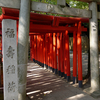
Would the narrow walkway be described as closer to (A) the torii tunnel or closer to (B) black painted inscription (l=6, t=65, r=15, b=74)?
(A) the torii tunnel

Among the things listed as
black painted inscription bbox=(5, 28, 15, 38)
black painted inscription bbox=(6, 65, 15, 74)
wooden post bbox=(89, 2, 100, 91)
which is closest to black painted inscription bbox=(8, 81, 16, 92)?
black painted inscription bbox=(6, 65, 15, 74)

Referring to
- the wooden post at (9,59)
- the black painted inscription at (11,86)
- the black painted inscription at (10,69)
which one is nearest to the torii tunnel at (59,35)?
the wooden post at (9,59)

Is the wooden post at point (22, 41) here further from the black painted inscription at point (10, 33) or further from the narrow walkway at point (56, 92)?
the narrow walkway at point (56, 92)

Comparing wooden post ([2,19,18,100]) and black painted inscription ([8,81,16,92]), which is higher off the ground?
wooden post ([2,19,18,100])

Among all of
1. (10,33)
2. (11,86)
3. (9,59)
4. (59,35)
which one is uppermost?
(59,35)

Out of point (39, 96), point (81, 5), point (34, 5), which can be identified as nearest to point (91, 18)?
point (34, 5)

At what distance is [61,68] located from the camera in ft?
20.7

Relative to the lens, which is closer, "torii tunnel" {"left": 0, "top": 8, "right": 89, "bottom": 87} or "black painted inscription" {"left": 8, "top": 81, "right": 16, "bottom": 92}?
"black painted inscription" {"left": 8, "top": 81, "right": 16, "bottom": 92}

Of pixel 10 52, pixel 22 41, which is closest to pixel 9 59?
pixel 10 52

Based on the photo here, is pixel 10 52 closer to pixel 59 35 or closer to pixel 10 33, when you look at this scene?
pixel 10 33

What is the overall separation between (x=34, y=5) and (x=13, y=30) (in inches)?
49.6

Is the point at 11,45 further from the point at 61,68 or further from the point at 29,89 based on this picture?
the point at 61,68

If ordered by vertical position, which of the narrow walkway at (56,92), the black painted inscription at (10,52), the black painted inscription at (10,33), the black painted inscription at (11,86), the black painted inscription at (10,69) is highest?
the black painted inscription at (10,33)

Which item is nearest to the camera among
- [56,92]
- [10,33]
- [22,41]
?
[10,33]
